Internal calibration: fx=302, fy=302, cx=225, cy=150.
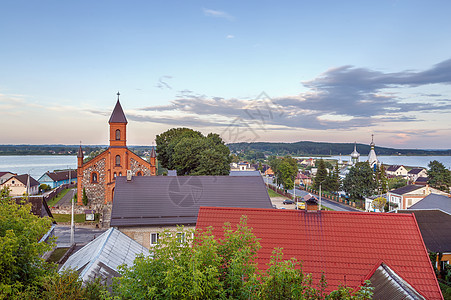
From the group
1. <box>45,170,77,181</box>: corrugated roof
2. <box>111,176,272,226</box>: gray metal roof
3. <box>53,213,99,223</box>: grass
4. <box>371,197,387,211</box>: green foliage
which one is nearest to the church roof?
<box>53,213,99,223</box>: grass

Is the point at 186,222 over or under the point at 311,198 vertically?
under

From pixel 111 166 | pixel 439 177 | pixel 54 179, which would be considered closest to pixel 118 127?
pixel 111 166

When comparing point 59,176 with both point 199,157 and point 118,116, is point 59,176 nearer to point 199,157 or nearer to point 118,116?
point 199,157

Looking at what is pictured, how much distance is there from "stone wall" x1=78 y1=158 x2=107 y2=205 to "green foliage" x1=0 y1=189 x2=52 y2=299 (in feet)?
98.7

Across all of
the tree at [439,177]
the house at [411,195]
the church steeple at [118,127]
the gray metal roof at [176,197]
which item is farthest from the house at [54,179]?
the tree at [439,177]

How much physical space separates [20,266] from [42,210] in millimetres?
15899

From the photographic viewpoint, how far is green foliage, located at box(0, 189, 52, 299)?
7.40 metres

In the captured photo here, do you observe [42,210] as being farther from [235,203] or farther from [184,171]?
[184,171]

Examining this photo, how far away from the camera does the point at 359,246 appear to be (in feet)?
40.6

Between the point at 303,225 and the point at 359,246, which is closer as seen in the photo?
the point at 359,246

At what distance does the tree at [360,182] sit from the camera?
5497cm

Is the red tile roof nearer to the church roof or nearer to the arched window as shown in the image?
the church roof

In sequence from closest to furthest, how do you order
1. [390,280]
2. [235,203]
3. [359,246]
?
[390,280], [359,246], [235,203]

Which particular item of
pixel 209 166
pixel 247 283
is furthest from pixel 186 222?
pixel 209 166
